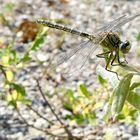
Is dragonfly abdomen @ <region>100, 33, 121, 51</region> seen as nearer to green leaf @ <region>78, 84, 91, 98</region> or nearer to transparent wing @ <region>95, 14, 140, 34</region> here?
transparent wing @ <region>95, 14, 140, 34</region>

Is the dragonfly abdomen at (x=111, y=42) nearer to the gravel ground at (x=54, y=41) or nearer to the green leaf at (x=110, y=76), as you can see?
the green leaf at (x=110, y=76)

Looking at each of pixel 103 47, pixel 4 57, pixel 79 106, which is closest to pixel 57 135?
pixel 79 106

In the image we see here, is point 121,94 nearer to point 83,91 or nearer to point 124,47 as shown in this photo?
point 124,47

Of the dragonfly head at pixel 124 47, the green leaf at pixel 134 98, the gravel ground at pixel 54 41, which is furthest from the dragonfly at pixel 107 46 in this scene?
the gravel ground at pixel 54 41

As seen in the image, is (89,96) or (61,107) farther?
(61,107)

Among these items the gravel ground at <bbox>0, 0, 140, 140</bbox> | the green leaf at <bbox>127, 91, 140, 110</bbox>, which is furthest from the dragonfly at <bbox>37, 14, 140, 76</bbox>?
the gravel ground at <bbox>0, 0, 140, 140</bbox>

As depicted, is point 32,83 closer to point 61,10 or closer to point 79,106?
point 79,106
